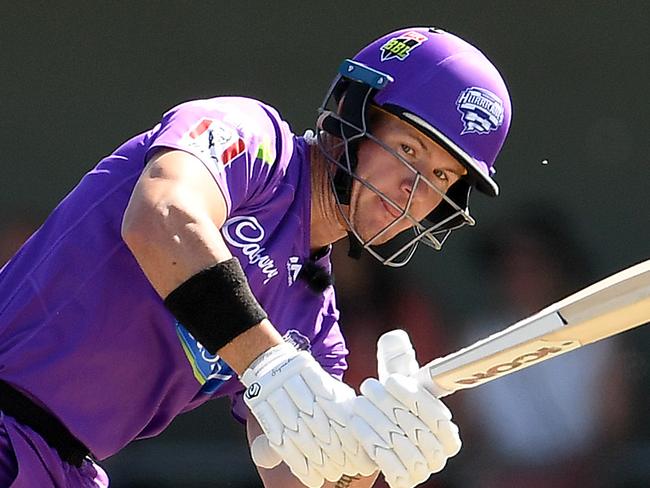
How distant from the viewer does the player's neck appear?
2881mm

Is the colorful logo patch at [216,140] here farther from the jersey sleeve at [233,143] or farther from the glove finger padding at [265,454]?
the glove finger padding at [265,454]

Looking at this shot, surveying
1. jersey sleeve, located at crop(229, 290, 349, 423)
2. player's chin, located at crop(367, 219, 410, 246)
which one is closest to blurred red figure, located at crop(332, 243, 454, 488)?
jersey sleeve, located at crop(229, 290, 349, 423)

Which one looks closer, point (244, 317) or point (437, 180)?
point (244, 317)

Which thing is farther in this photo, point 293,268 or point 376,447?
point 293,268

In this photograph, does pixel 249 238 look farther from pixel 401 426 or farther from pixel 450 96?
pixel 401 426

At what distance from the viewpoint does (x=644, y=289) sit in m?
1.98

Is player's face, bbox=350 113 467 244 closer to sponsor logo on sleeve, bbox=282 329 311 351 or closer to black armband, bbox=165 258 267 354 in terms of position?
→ sponsor logo on sleeve, bbox=282 329 311 351

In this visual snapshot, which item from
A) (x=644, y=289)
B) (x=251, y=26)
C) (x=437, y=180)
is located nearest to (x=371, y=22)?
(x=251, y=26)

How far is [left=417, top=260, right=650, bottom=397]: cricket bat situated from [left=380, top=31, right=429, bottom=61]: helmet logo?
3.19ft

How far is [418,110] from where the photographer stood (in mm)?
2879

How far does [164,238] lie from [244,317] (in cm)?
18

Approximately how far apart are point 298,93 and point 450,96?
209cm

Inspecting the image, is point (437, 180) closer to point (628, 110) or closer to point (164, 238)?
point (164, 238)

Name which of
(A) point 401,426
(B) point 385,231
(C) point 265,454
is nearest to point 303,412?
(A) point 401,426
